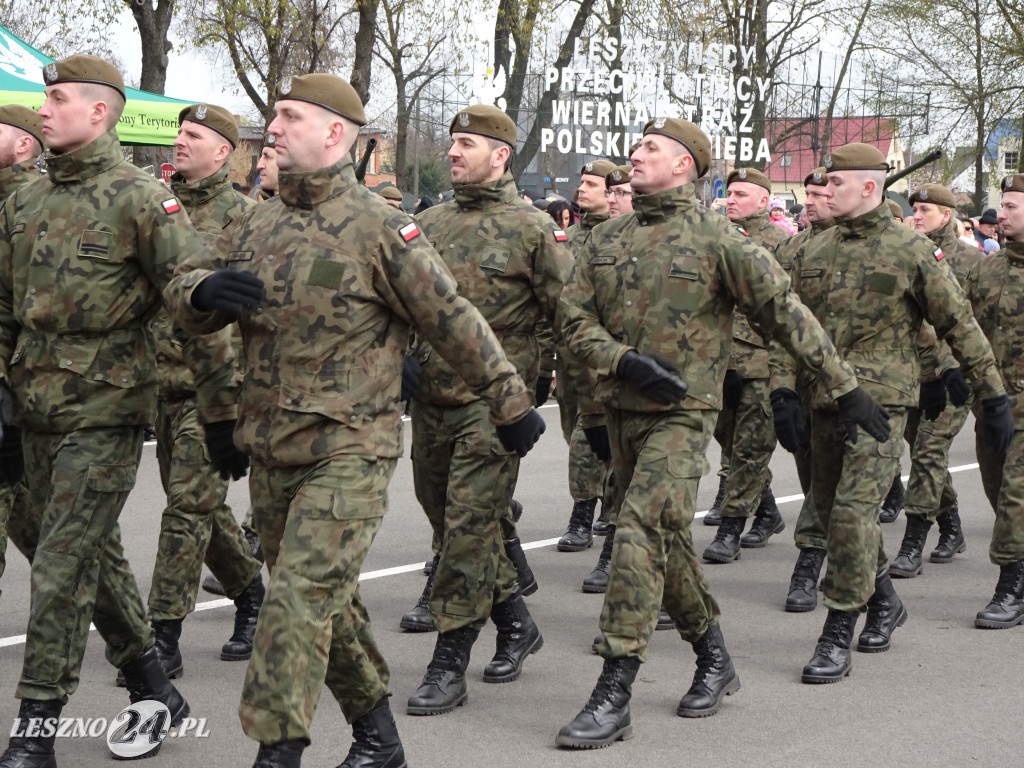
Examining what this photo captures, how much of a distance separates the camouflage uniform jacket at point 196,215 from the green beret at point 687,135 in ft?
6.60

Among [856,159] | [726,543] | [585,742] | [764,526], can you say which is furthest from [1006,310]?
[585,742]

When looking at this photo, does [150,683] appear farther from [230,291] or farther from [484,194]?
[484,194]

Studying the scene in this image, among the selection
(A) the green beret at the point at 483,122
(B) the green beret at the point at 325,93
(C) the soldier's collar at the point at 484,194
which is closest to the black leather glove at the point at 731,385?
(C) the soldier's collar at the point at 484,194

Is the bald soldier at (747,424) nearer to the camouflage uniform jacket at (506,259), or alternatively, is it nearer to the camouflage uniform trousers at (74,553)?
the camouflage uniform jacket at (506,259)

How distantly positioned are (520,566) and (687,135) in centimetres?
236

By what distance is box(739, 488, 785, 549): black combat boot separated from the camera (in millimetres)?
9047

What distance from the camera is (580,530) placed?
8.92 m

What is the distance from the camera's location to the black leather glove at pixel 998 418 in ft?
21.2

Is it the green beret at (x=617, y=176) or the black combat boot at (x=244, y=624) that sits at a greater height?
the green beret at (x=617, y=176)

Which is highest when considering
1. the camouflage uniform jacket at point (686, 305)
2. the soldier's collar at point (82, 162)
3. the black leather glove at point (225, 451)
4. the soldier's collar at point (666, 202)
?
the soldier's collar at point (82, 162)

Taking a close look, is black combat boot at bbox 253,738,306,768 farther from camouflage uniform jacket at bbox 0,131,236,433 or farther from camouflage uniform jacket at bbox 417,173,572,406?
camouflage uniform jacket at bbox 417,173,572,406

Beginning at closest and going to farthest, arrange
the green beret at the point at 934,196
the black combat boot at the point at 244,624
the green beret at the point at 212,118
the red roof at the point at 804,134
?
the black combat boot at the point at 244,624 < the green beret at the point at 212,118 < the green beret at the point at 934,196 < the red roof at the point at 804,134

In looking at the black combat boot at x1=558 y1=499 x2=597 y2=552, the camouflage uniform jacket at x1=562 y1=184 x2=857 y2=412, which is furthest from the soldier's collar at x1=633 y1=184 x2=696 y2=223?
the black combat boot at x1=558 y1=499 x2=597 y2=552

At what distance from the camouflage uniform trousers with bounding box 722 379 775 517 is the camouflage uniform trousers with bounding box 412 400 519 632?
2.97m
